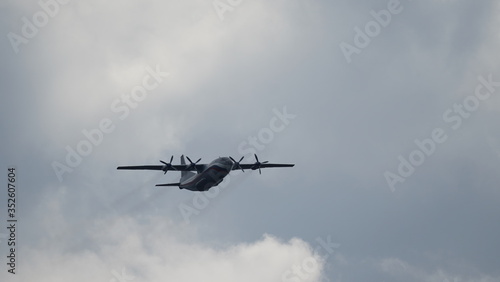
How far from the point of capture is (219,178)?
82.6 m

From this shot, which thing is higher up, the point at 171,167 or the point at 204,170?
the point at 171,167

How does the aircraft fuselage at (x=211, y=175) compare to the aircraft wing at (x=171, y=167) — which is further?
the aircraft wing at (x=171, y=167)

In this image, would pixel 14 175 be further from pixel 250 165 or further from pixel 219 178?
pixel 250 165

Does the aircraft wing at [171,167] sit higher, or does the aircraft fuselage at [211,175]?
the aircraft wing at [171,167]

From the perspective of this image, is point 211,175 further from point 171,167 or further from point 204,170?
point 171,167

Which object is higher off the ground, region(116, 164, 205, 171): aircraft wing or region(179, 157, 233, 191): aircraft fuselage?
region(116, 164, 205, 171): aircraft wing

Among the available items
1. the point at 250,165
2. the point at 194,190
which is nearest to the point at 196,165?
the point at 194,190

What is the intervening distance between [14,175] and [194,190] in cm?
2841

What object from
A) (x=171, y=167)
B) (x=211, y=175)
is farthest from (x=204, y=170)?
(x=171, y=167)

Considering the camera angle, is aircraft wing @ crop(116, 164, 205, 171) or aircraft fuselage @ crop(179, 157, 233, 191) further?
aircraft wing @ crop(116, 164, 205, 171)

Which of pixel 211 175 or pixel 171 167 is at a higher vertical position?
pixel 171 167

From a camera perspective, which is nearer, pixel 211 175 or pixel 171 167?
pixel 211 175

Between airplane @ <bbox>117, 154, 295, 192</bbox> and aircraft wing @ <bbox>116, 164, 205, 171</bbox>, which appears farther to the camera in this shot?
aircraft wing @ <bbox>116, 164, 205, 171</bbox>

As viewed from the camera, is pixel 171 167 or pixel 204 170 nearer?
pixel 204 170
